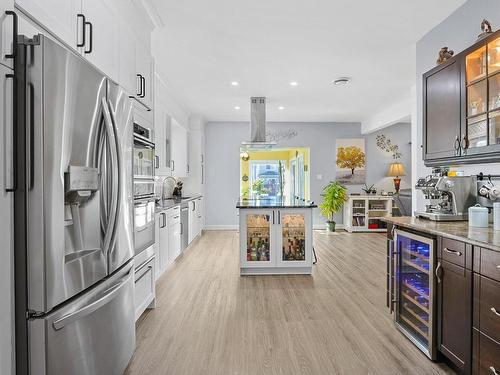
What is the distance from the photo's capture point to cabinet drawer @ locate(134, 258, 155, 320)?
272 cm

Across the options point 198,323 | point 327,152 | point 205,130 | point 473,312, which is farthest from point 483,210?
point 205,130

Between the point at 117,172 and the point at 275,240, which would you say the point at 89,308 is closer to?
the point at 117,172

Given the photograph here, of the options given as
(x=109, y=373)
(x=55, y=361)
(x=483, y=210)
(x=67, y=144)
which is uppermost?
(x=67, y=144)

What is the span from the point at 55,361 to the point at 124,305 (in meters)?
0.59

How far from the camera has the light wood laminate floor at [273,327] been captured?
2.21 m

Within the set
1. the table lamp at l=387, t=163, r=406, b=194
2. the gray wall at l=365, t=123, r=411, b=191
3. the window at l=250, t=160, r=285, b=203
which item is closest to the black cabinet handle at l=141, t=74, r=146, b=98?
the gray wall at l=365, t=123, r=411, b=191

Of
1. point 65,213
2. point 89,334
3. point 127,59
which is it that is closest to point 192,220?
point 127,59

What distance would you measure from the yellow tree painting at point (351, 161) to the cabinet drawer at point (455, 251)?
6.29 m

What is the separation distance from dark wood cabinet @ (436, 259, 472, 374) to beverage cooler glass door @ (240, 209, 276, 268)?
2.34m

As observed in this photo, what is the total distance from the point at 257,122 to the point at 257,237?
8.35 feet

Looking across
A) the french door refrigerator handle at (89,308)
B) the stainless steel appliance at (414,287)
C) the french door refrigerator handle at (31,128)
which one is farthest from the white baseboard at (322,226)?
the french door refrigerator handle at (31,128)

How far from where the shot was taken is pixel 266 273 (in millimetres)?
4352

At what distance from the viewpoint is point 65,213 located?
59.6 inches

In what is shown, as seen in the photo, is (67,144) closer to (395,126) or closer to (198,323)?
(198,323)
